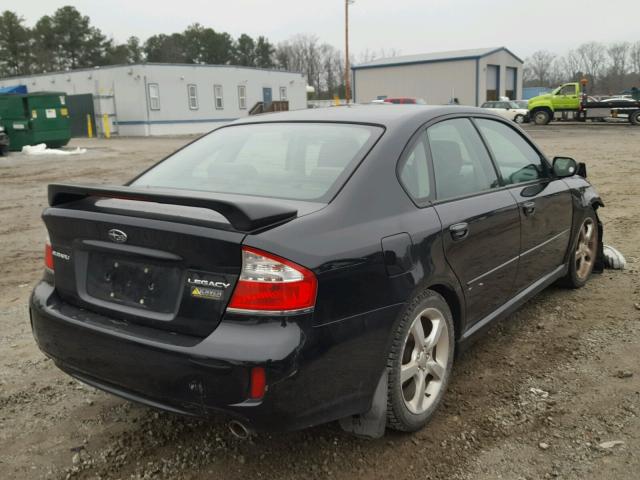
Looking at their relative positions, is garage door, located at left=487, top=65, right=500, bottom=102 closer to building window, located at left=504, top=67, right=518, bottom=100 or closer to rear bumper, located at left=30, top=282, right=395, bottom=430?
building window, located at left=504, top=67, right=518, bottom=100

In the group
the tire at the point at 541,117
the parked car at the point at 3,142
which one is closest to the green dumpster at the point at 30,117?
the parked car at the point at 3,142

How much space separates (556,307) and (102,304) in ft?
11.2

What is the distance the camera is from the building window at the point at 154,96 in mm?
33750

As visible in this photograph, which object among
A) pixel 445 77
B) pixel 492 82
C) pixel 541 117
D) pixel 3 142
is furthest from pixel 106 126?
pixel 492 82

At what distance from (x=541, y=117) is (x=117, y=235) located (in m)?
34.8

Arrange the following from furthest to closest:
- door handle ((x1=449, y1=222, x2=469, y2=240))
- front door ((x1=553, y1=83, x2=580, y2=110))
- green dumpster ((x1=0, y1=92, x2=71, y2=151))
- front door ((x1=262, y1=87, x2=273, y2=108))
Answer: front door ((x1=262, y1=87, x2=273, y2=108)) → front door ((x1=553, y1=83, x2=580, y2=110)) → green dumpster ((x1=0, y1=92, x2=71, y2=151)) → door handle ((x1=449, y1=222, x2=469, y2=240))

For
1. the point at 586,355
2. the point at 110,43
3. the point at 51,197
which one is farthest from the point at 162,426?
the point at 110,43

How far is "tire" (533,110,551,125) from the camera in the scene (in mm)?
33500

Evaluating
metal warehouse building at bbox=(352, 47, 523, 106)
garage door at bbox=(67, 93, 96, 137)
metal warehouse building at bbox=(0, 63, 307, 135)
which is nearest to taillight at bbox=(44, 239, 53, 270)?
metal warehouse building at bbox=(0, 63, 307, 135)

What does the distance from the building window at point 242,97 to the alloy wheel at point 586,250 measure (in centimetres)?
3602

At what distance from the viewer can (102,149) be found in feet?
76.5

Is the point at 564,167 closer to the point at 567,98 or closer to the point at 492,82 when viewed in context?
the point at 567,98

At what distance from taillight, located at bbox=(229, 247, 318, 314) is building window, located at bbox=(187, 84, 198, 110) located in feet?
117

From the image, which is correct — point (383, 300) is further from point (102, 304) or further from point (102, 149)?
point (102, 149)
